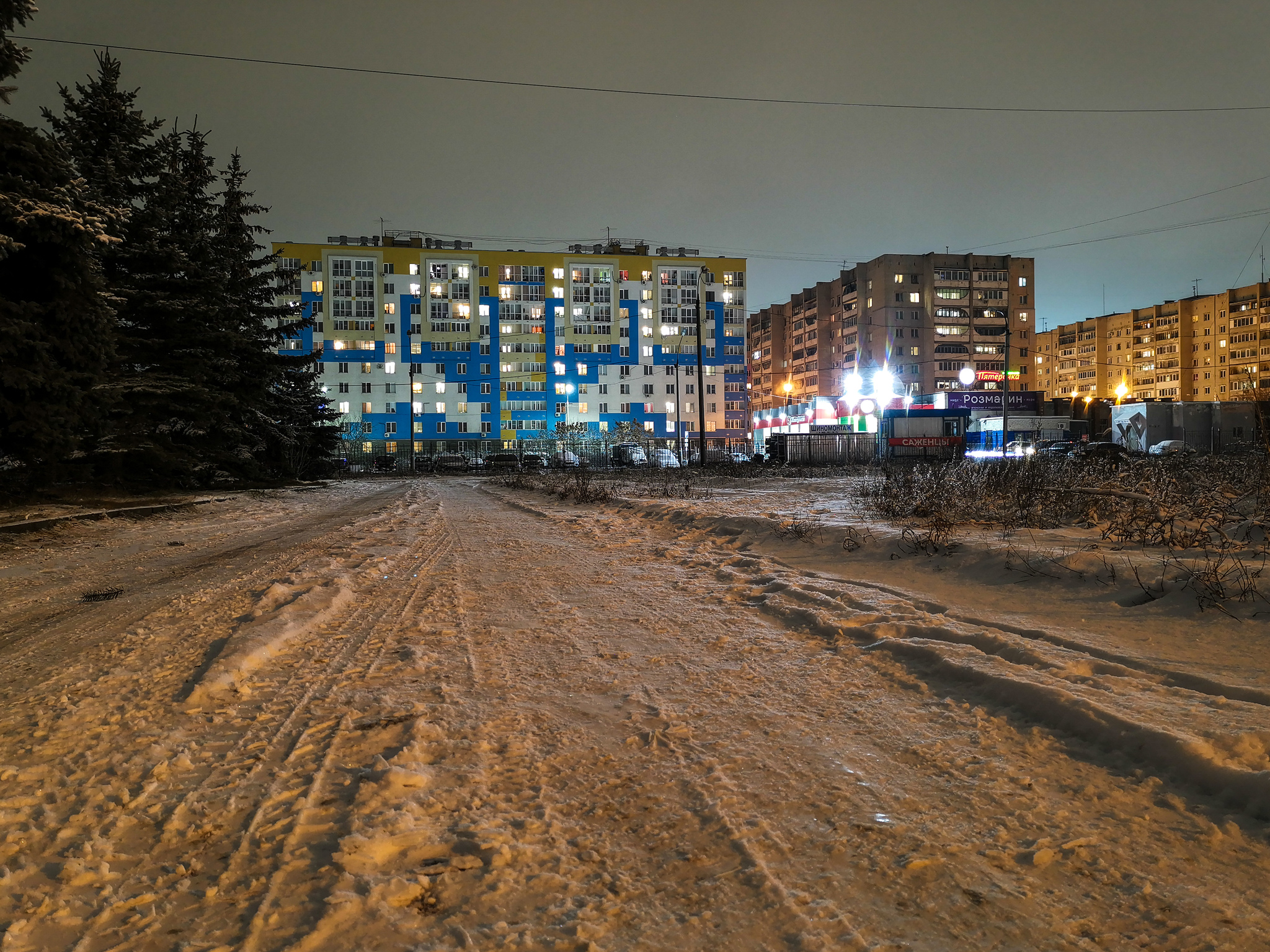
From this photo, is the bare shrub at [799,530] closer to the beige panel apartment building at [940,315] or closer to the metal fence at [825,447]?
the metal fence at [825,447]

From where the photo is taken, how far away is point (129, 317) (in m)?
19.0

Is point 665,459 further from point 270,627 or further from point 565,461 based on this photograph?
point 270,627

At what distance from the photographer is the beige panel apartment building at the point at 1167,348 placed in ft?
415

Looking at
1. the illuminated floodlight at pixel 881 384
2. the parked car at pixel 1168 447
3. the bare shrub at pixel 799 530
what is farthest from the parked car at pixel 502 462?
the bare shrub at pixel 799 530

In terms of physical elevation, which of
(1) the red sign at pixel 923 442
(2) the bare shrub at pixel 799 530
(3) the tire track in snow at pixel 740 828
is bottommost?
(3) the tire track in snow at pixel 740 828

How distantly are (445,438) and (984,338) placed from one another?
289 ft

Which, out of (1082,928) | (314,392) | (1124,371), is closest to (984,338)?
(1124,371)

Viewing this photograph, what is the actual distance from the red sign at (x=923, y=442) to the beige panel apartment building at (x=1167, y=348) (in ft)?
279

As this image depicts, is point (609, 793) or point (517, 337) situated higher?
point (517, 337)

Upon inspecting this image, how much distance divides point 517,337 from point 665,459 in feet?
165

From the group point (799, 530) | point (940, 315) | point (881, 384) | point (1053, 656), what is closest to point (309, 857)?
point (1053, 656)

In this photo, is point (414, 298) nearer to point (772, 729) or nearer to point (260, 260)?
point (260, 260)

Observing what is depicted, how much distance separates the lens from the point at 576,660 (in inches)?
174

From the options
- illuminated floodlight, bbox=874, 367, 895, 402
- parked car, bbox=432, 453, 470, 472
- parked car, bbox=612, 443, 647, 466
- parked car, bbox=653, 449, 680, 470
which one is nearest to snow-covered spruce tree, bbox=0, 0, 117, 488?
parked car, bbox=653, 449, 680, 470
